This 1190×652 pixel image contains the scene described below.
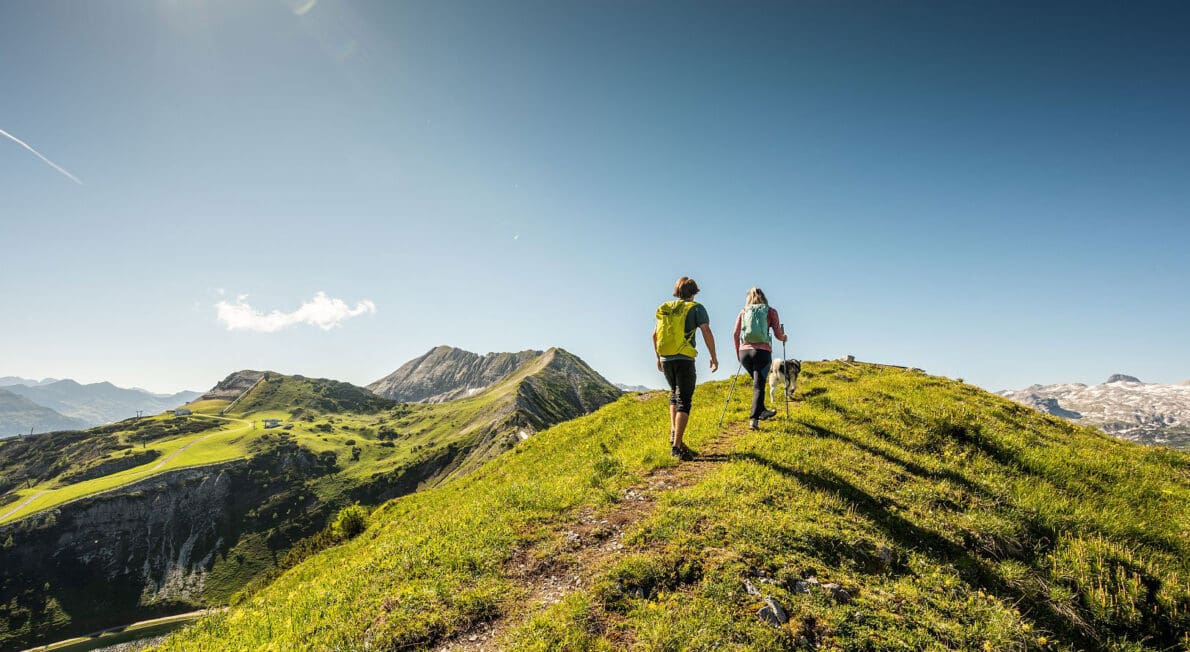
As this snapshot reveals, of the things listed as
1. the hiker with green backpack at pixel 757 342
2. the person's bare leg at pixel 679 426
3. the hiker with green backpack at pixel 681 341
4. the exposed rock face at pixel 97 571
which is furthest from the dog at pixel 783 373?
the exposed rock face at pixel 97 571

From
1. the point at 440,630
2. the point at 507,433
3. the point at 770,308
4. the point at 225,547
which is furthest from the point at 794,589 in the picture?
the point at 225,547

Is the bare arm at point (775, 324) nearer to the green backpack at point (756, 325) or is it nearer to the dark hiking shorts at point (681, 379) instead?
the green backpack at point (756, 325)

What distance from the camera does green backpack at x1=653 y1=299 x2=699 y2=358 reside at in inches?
457

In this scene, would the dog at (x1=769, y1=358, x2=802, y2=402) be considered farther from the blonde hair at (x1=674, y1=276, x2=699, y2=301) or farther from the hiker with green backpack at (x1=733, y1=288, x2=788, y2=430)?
the blonde hair at (x1=674, y1=276, x2=699, y2=301)

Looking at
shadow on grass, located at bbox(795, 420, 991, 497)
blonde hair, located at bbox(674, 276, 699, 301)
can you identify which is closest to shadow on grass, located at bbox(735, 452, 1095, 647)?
shadow on grass, located at bbox(795, 420, 991, 497)

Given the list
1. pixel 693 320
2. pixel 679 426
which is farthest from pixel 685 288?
pixel 679 426

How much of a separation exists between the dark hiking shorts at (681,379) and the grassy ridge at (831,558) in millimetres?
1717

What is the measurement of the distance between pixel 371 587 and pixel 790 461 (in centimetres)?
942

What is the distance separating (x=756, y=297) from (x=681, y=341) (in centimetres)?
337

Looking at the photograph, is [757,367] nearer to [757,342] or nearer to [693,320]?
[757,342]

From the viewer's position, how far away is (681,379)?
1152 centimetres

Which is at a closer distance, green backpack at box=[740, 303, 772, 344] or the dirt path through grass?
the dirt path through grass

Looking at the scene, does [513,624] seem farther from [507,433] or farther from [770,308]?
[507,433]

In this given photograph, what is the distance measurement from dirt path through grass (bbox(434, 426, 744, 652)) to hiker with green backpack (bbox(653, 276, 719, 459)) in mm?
1556
